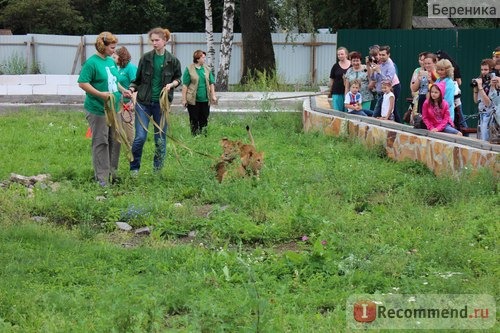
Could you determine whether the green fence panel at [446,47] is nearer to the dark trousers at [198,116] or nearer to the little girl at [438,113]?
the dark trousers at [198,116]

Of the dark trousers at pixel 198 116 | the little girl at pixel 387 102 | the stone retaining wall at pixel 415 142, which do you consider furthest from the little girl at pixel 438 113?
the dark trousers at pixel 198 116

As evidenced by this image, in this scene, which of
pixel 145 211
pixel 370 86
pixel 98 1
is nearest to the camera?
pixel 145 211

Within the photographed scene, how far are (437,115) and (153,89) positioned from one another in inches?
151

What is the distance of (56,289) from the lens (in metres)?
6.50

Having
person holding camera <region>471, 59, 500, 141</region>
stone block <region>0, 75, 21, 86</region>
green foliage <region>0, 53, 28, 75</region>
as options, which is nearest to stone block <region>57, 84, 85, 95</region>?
stone block <region>0, 75, 21, 86</region>

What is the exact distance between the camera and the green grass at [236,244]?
19.5 ft

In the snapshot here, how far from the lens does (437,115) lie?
1221cm

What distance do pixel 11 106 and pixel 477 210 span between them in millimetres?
13443

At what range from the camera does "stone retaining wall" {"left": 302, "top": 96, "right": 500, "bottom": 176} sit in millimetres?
10469

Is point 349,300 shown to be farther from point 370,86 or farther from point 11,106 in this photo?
point 11,106

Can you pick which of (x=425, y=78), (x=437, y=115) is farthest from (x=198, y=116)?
(x=437, y=115)

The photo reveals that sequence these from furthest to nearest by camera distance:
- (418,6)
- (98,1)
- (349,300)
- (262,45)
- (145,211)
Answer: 1. (98,1)
2. (418,6)
3. (262,45)
4. (145,211)
5. (349,300)

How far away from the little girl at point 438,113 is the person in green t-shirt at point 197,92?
428cm

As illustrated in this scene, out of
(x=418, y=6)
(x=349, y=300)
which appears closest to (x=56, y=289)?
(x=349, y=300)
